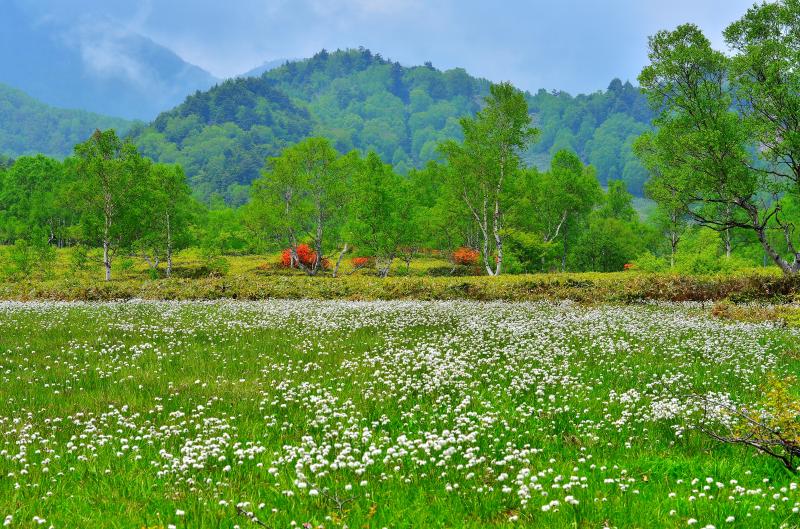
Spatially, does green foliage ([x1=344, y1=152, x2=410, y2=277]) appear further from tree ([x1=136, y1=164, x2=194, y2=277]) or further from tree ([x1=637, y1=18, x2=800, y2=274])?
tree ([x1=637, y1=18, x2=800, y2=274])

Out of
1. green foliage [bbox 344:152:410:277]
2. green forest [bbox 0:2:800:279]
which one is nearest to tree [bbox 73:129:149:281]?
green forest [bbox 0:2:800:279]

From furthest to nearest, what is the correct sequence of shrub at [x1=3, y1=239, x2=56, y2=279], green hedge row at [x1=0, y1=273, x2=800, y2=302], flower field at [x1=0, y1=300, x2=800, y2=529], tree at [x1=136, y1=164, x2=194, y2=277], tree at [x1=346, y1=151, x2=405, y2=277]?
tree at [x1=136, y1=164, x2=194, y2=277]
tree at [x1=346, y1=151, x2=405, y2=277]
shrub at [x1=3, y1=239, x2=56, y2=279]
green hedge row at [x1=0, y1=273, x2=800, y2=302]
flower field at [x1=0, y1=300, x2=800, y2=529]

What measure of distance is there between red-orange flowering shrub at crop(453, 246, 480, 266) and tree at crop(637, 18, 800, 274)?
2967cm

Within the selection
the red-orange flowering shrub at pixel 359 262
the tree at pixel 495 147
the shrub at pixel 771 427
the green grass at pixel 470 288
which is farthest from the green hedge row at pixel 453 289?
the red-orange flowering shrub at pixel 359 262

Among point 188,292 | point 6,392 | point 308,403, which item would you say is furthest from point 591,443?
point 188,292

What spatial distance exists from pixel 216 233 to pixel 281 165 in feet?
110

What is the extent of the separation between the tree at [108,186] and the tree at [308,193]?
38.3 ft

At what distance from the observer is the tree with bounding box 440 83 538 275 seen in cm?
4569

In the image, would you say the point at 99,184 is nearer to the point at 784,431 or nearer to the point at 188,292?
the point at 188,292

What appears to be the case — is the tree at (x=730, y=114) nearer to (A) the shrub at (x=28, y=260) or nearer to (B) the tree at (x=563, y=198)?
(B) the tree at (x=563, y=198)

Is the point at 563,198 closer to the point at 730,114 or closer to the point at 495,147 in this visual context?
the point at 495,147

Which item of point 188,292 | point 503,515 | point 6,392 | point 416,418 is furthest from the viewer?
point 188,292

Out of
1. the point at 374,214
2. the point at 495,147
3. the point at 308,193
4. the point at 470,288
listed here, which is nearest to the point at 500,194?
the point at 495,147

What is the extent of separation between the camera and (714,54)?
28.6m
